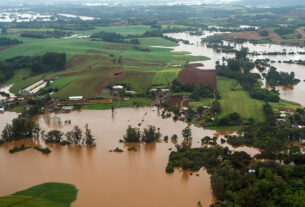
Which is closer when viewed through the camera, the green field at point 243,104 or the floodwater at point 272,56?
the green field at point 243,104

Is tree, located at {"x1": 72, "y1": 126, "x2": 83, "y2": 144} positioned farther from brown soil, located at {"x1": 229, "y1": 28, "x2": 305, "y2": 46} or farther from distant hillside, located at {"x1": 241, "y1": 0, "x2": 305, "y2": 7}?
distant hillside, located at {"x1": 241, "y1": 0, "x2": 305, "y2": 7}

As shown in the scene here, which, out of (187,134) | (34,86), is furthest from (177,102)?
(34,86)

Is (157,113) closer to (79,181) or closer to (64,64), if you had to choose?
(79,181)

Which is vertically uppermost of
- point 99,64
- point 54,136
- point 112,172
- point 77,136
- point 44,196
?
point 99,64

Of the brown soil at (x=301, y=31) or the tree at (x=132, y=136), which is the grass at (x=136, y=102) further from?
the brown soil at (x=301, y=31)

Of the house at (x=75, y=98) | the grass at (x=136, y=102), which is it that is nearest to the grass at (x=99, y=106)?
the grass at (x=136, y=102)

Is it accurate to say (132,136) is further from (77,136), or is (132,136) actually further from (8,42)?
(8,42)

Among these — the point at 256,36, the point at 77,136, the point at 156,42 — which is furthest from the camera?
the point at 256,36
